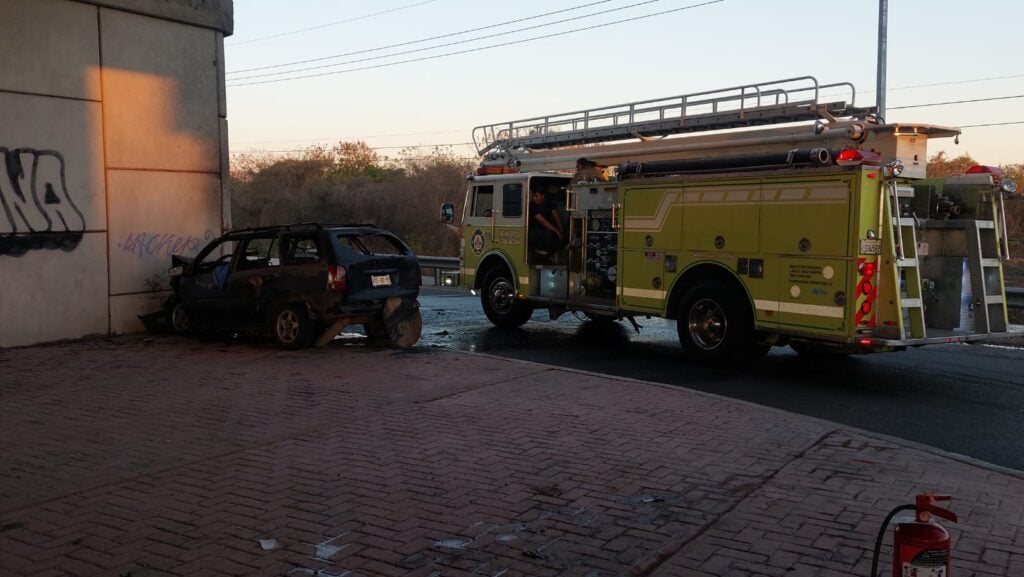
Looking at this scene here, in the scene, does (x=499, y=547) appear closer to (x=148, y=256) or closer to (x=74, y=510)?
(x=74, y=510)

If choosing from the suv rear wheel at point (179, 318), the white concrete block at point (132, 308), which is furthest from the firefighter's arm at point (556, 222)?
the white concrete block at point (132, 308)

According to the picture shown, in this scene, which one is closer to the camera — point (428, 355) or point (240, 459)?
point (240, 459)

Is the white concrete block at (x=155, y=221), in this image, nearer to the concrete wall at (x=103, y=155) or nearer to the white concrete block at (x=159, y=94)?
the concrete wall at (x=103, y=155)

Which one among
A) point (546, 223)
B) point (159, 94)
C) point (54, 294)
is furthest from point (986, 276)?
point (54, 294)

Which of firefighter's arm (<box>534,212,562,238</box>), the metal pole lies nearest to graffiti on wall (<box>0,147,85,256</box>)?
firefighter's arm (<box>534,212,562,238</box>)

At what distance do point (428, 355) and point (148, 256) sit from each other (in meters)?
4.64

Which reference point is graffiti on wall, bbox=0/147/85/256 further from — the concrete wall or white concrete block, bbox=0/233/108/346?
white concrete block, bbox=0/233/108/346

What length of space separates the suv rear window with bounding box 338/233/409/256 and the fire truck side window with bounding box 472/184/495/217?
2814 millimetres

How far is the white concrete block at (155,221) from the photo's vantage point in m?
12.3

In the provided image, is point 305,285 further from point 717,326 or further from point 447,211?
point 717,326

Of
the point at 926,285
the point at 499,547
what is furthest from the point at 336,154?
the point at 499,547

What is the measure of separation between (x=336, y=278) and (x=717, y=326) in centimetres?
472

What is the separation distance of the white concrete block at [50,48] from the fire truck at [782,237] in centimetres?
645

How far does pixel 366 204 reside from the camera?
5066 centimetres
